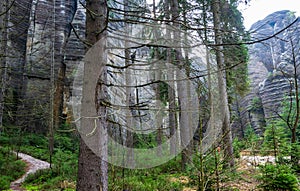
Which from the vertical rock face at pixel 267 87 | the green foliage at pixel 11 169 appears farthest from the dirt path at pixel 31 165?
the vertical rock face at pixel 267 87

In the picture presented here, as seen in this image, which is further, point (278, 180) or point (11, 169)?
point (11, 169)

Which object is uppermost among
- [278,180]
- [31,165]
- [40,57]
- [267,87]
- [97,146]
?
[40,57]

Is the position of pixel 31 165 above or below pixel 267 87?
below

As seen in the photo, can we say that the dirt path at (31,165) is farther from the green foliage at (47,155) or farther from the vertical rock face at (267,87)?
the vertical rock face at (267,87)

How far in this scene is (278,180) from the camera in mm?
4160

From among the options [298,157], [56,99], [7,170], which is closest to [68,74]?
[56,99]

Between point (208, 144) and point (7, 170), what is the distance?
→ 7.75m

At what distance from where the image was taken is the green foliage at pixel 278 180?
4052mm

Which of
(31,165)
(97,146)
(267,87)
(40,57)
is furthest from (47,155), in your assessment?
(267,87)

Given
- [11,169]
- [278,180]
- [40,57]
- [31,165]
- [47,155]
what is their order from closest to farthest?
[278,180], [11,169], [31,165], [47,155], [40,57]

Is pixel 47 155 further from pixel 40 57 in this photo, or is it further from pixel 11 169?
pixel 40 57

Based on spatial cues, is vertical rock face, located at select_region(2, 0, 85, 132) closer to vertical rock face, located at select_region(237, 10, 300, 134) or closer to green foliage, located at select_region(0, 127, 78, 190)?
green foliage, located at select_region(0, 127, 78, 190)

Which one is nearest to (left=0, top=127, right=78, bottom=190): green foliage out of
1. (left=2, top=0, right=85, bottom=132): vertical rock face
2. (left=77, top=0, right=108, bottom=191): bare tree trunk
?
(left=2, top=0, right=85, bottom=132): vertical rock face

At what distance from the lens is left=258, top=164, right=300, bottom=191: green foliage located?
405 cm
